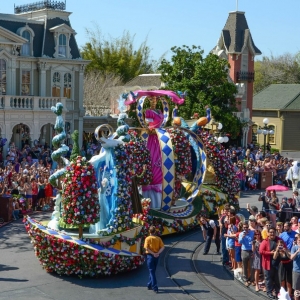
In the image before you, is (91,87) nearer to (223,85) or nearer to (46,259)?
(223,85)

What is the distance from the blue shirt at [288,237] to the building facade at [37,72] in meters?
20.4

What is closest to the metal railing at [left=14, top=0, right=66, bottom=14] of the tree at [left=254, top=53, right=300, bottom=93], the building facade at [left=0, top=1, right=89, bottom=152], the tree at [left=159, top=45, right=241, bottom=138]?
the building facade at [left=0, top=1, right=89, bottom=152]

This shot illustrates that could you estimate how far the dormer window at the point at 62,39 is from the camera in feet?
116

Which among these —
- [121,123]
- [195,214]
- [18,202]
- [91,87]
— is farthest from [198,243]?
[91,87]

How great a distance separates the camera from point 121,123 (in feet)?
53.2

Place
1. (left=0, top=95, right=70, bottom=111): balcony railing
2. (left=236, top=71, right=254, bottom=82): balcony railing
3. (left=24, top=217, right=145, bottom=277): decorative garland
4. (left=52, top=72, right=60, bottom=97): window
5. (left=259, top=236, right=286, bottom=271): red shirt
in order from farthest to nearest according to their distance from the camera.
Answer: (left=236, top=71, right=254, bottom=82): balcony railing
(left=52, top=72, right=60, bottom=97): window
(left=0, top=95, right=70, bottom=111): balcony railing
(left=24, top=217, right=145, bottom=277): decorative garland
(left=259, top=236, right=286, bottom=271): red shirt

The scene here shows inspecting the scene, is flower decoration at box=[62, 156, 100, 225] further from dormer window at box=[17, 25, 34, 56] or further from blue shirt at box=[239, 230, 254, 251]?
dormer window at box=[17, 25, 34, 56]

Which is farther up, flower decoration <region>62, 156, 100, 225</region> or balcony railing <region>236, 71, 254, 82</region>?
balcony railing <region>236, 71, 254, 82</region>

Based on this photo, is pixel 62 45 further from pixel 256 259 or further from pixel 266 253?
pixel 266 253

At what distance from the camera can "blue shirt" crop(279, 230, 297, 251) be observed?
1311 cm

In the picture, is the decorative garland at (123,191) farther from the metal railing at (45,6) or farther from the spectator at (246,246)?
the metal railing at (45,6)

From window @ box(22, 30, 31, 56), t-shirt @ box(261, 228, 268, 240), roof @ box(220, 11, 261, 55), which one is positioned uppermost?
roof @ box(220, 11, 261, 55)

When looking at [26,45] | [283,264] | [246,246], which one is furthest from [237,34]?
[283,264]

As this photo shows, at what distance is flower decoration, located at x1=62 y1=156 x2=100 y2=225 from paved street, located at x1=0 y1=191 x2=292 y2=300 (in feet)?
4.38
